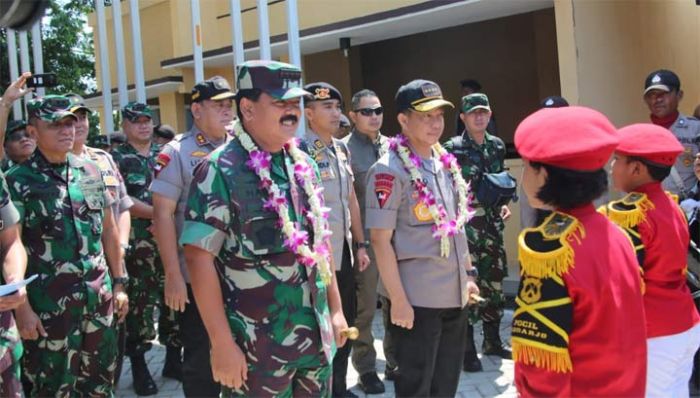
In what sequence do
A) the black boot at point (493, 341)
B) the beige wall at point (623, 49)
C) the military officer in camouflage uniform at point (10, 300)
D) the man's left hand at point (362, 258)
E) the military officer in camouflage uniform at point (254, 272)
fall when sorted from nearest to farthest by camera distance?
the military officer in camouflage uniform at point (254, 272) → the military officer in camouflage uniform at point (10, 300) → the man's left hand at point (362, 258) → the black boot at point (493, 341) → the beige wall at point (623, 49)

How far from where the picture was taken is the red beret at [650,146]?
122 inches

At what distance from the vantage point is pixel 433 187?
12.8 ft

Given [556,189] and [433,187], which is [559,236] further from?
[433,187]

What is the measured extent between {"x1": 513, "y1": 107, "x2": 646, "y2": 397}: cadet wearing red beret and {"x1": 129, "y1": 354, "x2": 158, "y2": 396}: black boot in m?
3.93

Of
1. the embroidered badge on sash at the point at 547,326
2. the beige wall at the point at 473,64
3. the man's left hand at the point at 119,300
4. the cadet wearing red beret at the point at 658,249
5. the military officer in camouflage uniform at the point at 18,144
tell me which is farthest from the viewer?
the beige wall at the point at 473,64

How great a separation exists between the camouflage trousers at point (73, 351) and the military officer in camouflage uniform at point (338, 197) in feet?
4.92

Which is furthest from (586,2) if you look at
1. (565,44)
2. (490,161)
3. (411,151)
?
(411,151)

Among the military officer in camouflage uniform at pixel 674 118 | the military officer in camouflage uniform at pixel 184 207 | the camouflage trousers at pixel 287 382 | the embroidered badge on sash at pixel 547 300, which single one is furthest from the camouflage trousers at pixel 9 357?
the military officer in camouflage uniform at pixel 674 118

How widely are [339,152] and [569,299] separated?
3.06 meters

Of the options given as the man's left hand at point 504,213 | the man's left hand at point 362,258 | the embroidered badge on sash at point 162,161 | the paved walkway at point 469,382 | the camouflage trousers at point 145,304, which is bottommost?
the paved walkway at point 469,382

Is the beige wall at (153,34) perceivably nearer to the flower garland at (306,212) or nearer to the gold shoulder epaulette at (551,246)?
the flower garland at (306,212)

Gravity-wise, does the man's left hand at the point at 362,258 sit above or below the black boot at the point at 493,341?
above

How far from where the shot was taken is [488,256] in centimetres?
583

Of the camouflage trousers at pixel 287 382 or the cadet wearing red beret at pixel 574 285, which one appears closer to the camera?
the cadet wearing red beret at pixel 574 285
